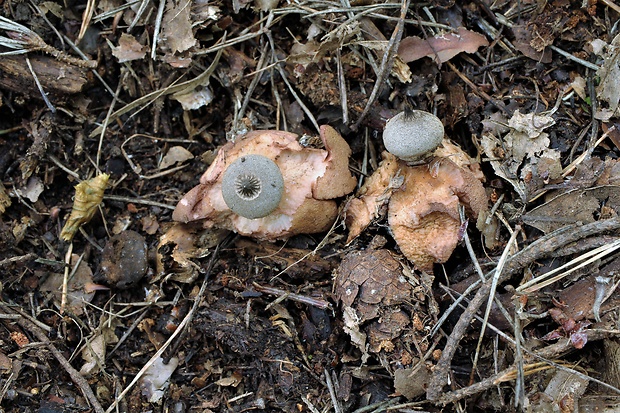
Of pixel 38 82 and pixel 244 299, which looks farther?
pixel 38 82

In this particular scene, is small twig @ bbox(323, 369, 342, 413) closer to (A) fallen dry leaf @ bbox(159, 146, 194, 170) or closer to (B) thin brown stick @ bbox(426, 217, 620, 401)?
(B) thin brown stick @ bbox(426, 217, 620, 401)

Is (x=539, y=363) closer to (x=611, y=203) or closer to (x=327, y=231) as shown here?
(x=611, y=203)

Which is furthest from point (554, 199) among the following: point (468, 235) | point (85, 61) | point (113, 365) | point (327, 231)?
point (85, 61)

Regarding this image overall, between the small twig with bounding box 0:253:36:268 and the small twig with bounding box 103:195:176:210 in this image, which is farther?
the small twig with bounding box 103:195:176:210

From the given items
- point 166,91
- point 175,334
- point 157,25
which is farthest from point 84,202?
point 157,25

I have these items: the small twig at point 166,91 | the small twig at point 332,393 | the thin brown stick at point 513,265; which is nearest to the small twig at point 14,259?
the small twig at point 166,91

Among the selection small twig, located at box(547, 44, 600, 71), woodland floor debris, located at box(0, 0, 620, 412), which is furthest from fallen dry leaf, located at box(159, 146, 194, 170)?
small twig, located at box(547, 44, 600, 71)

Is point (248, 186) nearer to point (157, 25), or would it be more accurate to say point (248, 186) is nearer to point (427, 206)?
point (427, 206)
